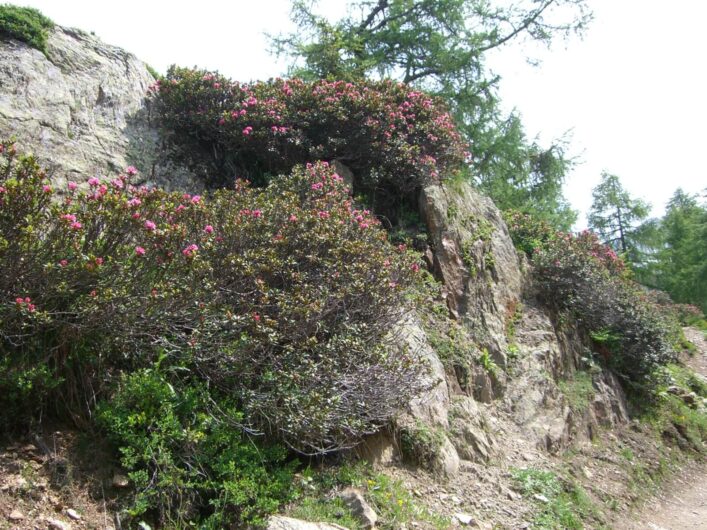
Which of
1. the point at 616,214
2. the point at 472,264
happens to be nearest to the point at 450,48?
the point at 472,264

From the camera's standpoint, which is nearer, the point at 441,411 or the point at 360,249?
the point at 360,249

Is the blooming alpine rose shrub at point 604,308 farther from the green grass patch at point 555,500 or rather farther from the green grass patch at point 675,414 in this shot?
the green grass patch at point 555,500

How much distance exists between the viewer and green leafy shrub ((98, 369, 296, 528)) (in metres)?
3.55

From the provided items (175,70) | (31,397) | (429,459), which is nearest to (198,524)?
(31,397)

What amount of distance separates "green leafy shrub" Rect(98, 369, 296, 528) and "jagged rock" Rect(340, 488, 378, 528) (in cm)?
58

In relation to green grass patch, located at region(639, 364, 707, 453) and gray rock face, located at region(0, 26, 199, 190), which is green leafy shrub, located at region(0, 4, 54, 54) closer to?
gray rock face, located at region(0, 26, 199, 190)

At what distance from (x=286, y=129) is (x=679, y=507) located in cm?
838

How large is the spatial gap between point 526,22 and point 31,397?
14437 millimetres

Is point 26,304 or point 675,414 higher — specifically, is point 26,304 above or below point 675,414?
below

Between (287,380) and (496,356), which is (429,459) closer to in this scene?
(287,380)

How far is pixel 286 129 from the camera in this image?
26.3 feet

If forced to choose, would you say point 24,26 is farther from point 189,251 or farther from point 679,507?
point 679,507

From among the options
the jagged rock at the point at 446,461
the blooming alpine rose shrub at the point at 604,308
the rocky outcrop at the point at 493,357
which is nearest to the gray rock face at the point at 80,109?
the rocky outcrop at the point at 493,357

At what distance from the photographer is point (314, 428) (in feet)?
13.8
